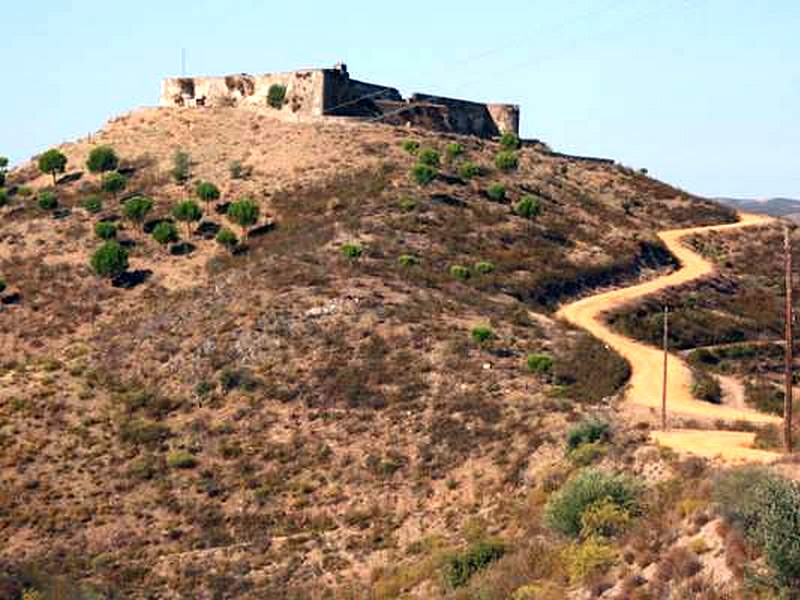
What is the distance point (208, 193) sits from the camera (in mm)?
79562

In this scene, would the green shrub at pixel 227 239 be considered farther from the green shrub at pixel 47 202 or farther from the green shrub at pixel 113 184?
the green shrub at pixel 47 202

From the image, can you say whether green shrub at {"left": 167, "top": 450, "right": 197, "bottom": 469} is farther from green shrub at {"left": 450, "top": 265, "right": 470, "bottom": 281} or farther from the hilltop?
green shrub at {"left": 450, "top": 265, "right": 470, "bottom": 281}

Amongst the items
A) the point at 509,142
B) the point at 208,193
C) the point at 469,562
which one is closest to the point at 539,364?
the point at 469,562

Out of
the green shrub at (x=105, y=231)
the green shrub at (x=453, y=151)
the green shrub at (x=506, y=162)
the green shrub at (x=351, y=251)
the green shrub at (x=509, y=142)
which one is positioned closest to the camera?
the green shrub at (x=351, y=251)

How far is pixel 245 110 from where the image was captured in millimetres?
94188

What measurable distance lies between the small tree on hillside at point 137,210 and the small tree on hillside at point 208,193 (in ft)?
11.1

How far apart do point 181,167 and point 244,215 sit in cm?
1210

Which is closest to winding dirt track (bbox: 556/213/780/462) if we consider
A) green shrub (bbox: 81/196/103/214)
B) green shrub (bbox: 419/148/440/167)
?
green shrub (bbox: 419/148/440/167)

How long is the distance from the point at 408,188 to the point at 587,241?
11766mm

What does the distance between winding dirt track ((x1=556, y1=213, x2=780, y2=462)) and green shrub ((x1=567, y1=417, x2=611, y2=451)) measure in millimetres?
1761

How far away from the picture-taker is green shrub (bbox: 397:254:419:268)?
6694 centimetres

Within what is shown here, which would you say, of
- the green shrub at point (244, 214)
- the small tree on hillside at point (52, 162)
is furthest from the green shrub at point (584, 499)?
the small tree on hillside at point (52, 162)

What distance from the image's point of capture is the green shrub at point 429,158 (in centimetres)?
8238

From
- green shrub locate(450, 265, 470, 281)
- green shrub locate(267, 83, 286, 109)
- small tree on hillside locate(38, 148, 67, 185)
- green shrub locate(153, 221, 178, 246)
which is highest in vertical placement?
green shrub locate(267, 83, 286, 109)
